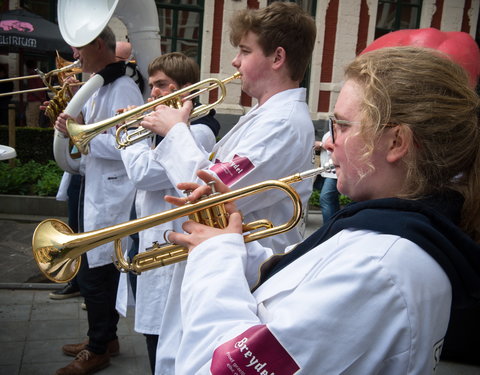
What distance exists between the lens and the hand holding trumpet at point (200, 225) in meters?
1.37

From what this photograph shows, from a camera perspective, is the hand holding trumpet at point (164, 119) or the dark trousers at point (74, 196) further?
the dark trousers at point (74, 196)

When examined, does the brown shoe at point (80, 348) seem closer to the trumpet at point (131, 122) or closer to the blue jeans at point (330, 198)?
the trumpet at point (131, 122)

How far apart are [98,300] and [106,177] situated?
0.74 m

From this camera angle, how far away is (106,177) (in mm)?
3051

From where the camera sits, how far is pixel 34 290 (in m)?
4.30

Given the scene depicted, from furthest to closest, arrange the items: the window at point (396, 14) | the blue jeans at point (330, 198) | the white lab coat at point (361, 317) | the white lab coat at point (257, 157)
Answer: the window at point (396, 14) < the blue jeans at point (330, 198) < the white lab coat at point (257, 157) < the white lab coat at point (361, 317)

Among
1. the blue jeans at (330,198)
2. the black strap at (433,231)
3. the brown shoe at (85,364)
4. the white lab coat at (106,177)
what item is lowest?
the brown shoe at (85,364)

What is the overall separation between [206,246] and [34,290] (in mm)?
3517

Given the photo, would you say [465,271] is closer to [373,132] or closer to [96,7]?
[373,132]

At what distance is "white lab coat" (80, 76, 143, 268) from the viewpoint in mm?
2979

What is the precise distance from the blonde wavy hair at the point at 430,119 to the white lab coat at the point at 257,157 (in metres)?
0.83

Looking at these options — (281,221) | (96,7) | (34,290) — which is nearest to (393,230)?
(281,221)

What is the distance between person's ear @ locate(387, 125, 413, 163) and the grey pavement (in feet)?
4.48

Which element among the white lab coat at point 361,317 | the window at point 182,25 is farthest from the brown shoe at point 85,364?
the window at point 182,25
